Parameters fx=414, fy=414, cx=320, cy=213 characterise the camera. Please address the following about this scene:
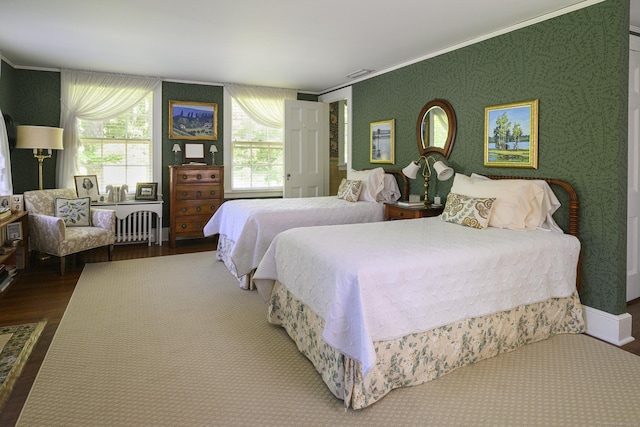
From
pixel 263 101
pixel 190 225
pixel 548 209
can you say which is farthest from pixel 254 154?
pixel 548 209

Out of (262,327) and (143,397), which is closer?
(143,397)

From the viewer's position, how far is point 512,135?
3795mm

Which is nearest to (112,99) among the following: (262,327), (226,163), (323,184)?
(226,163)

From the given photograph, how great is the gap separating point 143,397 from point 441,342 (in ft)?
5.49

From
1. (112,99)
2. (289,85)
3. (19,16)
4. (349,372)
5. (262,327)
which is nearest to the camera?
(349,372)

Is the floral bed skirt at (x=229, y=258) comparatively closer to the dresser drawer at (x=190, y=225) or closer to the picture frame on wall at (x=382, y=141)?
Answer: the dresser drawer at (x=190, y=225)

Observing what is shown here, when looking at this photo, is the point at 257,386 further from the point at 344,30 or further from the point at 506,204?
the point at 344,30

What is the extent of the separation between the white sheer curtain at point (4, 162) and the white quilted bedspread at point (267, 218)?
2.23 m

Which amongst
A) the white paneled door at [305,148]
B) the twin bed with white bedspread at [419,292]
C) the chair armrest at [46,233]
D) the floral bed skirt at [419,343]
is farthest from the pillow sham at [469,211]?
the chair armrest at [46,233]

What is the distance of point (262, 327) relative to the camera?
317cm

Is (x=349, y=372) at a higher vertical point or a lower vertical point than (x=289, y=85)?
lower

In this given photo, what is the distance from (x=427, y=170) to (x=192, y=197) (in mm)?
3398

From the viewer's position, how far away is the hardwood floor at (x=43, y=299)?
7.63ft

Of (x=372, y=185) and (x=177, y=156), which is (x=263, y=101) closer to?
(x=177, y=156)
